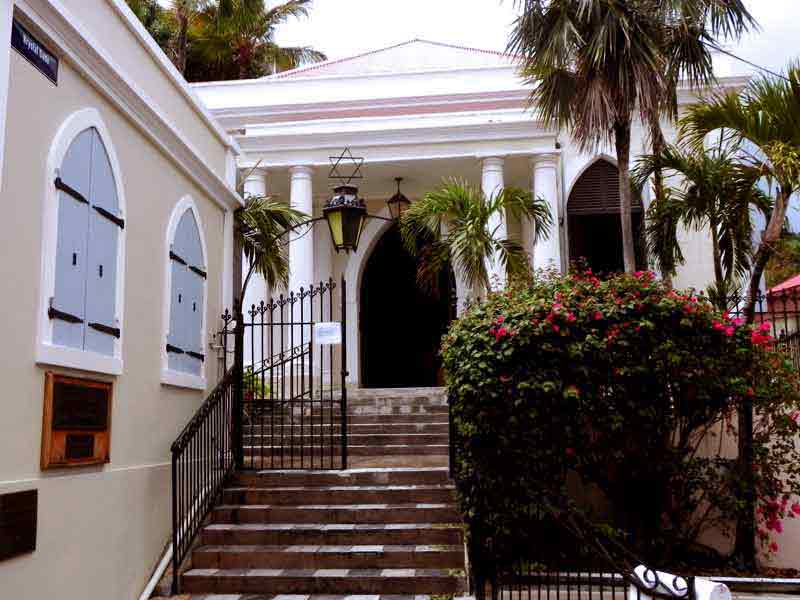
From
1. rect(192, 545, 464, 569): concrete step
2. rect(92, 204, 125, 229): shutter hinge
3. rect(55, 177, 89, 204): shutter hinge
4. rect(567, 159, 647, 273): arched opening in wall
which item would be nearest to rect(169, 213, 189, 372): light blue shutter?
rect(92, 204, 125, 229): shutter hinge

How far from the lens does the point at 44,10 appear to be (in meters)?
5.58

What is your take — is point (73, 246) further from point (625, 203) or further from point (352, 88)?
point (352, 88)

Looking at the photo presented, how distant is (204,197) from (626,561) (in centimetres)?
569

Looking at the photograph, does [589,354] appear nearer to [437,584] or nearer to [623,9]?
[437,584]

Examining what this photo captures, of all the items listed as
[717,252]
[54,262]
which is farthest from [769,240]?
[54,262]

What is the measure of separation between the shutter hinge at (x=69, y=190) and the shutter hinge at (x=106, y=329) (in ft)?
3.01

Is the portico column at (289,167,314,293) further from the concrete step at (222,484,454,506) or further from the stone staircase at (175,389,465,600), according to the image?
the concrete step at (222,484,454,506)

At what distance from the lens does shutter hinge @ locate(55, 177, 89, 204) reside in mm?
5738

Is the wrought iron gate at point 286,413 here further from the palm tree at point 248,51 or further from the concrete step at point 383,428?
the palm tree at point 248,51

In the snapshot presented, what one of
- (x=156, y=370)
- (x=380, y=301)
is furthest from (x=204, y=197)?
(x=380, y=301)

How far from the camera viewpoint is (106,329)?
21.2 feet

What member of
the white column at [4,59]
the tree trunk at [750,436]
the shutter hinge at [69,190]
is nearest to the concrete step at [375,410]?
the tree trunk at [750,436]

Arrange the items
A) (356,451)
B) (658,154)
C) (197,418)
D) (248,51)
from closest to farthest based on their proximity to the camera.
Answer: (197,418)
(658,154)
(356,451)
(248,51)

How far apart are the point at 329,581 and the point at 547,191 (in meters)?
8.30
